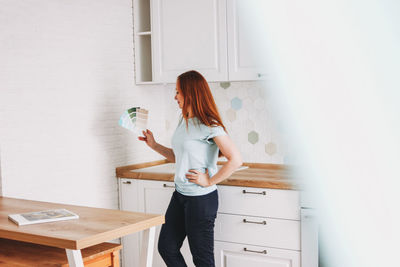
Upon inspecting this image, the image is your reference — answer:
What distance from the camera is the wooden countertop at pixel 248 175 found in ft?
9.73

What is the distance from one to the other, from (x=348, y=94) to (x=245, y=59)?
648 mm

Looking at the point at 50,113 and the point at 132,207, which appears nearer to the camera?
the point at 50,113

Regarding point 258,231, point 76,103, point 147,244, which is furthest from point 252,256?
point 76,103

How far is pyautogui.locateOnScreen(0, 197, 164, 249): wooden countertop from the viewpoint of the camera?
1.89 m

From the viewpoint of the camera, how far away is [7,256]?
2.23 metres

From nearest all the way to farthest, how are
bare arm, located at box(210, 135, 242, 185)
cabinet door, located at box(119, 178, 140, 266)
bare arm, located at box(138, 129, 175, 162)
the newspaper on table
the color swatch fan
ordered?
1. the newspaper on table
2. bare arm, located at box(210, 135, 242, 185)
3. bare arm, located at box(138, 129, 175, 162)
4. the color swatch fan
5. cabinet door, located at box(119, 178, 140, 266)

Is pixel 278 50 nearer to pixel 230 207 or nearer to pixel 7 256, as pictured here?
pixel 230 207

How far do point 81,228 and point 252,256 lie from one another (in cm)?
136

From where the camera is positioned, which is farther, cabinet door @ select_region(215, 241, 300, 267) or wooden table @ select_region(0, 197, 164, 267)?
cabinet door @ select_region(215, 241, 300, 267)

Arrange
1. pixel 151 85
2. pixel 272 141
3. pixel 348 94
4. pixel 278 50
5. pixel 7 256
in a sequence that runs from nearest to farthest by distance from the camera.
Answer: pixel 7 256
pixel 348 94
pixel 278 50
pixel 272 141
pixel 151 85

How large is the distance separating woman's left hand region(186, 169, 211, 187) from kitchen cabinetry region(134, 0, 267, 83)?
78cm

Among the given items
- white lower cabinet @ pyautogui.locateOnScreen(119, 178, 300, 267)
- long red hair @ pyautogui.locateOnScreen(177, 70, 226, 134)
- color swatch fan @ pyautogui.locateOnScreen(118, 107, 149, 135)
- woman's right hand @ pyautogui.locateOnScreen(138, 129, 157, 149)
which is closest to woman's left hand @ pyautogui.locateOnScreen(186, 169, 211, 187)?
long red hair @ pyautogui.locateOnScreen(177, 70, 226, 134)

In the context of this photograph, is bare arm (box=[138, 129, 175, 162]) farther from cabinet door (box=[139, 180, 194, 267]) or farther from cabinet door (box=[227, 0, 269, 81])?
cabinet door (box=[227, 0, 269, 81])

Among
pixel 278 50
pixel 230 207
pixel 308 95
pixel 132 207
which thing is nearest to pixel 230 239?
pixel 230 207
